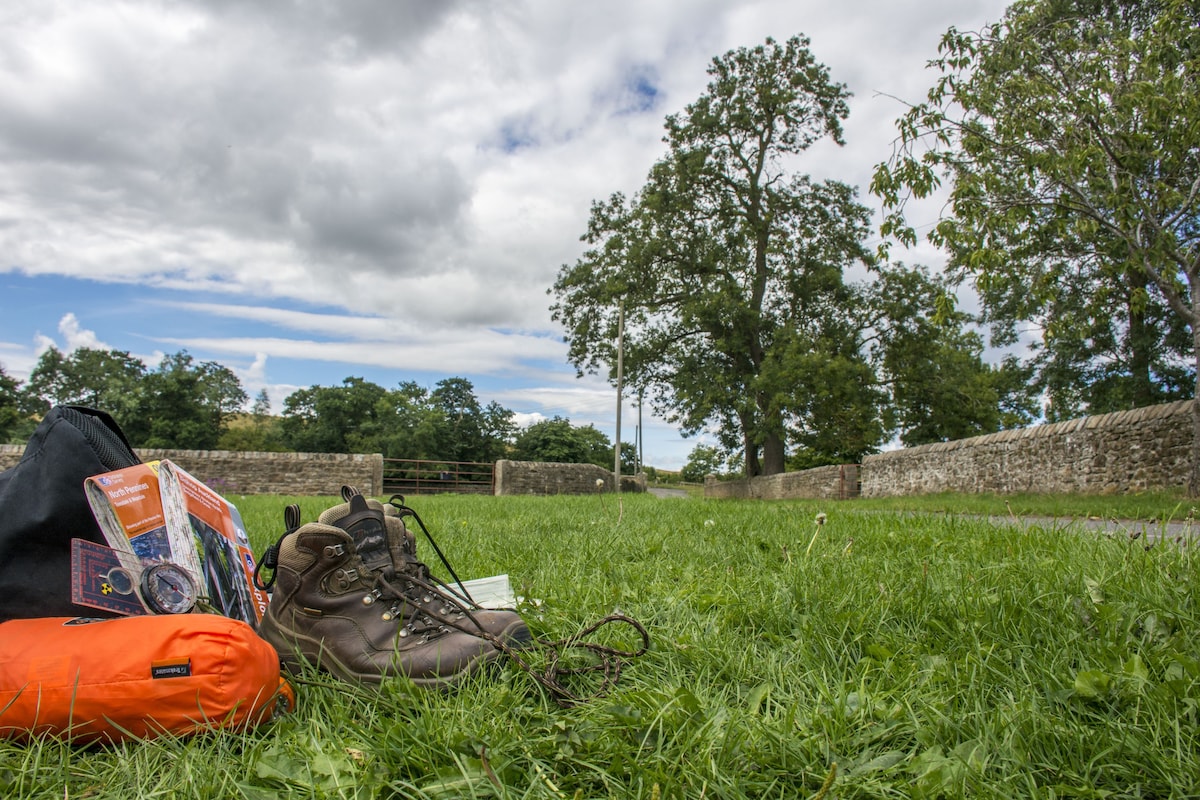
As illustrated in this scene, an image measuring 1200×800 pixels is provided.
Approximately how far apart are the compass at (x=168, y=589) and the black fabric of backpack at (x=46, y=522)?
4.3 inches

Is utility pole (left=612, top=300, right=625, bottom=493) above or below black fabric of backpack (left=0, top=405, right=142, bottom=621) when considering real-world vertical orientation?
above

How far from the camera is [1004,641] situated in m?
1.66

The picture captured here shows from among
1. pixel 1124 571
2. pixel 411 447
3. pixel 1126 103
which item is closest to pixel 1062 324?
pixel 1126 103

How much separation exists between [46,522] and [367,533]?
2.30 feet

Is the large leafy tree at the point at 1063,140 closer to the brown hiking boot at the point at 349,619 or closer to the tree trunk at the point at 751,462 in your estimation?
the brown hiking boot at the point at 349,619

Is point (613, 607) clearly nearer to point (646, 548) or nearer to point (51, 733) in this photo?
point (646, 548)

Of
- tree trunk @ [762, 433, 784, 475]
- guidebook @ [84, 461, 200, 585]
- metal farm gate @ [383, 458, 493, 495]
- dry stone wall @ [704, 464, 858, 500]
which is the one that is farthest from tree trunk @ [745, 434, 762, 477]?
guidebook @ [84, 461, 200, 585]

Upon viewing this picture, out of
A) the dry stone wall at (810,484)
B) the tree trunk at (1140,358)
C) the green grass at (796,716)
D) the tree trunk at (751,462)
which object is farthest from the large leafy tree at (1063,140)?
the tree trunk at (751,462)

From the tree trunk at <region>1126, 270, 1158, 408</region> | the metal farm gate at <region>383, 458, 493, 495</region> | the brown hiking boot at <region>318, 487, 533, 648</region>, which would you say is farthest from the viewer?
the metal farm gate at <region>383, 458, 493, 495</region>

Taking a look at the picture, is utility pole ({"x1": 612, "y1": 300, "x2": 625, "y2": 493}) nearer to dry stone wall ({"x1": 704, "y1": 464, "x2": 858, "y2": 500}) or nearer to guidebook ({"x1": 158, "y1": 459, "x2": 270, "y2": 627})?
dry stone wall ({"x1": 704, "y1": 464, "x2": 858, "y2": 500})

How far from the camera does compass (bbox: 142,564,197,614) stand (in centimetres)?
148

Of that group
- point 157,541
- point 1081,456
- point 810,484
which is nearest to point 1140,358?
point 810,484

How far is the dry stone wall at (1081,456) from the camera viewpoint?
9.62 m

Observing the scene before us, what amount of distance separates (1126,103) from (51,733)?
10.6 meters
